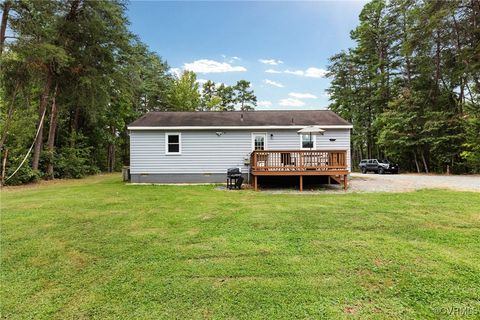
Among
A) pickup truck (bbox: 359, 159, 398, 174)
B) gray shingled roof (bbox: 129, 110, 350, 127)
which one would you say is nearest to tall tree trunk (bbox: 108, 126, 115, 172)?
gray shingled roof (bbox: 129, 110, 350, 127)

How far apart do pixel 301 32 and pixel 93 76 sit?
12.2 metres

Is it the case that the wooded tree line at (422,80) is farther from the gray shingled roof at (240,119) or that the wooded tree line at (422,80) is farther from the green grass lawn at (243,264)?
the green grass lawn at (243,264)

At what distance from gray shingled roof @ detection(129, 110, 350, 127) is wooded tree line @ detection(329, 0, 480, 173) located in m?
10.1

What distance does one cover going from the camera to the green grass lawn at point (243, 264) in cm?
255

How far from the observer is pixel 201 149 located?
12500 mm

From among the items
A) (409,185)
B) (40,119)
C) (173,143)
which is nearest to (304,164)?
(409,185)

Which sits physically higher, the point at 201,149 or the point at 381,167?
the point at 201,149

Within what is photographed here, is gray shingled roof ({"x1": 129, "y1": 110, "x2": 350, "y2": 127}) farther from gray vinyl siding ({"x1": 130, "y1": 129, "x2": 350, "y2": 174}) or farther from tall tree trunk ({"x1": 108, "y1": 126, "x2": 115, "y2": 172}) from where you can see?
tall tree trunk ({"x1": 108, "y1": 126, "x2": 115, "y2": 172})

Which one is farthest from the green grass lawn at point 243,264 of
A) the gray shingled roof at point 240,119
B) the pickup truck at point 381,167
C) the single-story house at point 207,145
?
the pickup truck at point 381,167

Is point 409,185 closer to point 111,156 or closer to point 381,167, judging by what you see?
point 381,167

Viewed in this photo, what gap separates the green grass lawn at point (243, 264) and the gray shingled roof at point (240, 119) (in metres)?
7.28

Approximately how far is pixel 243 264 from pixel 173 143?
987 cm

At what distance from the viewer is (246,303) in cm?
260

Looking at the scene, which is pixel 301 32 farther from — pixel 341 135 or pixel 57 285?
pixel 57 285
